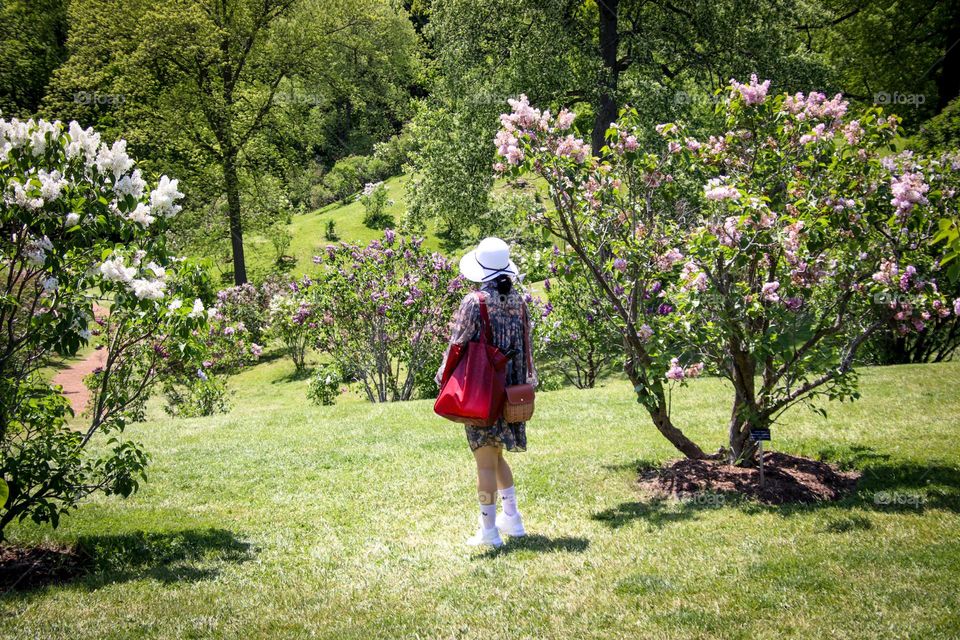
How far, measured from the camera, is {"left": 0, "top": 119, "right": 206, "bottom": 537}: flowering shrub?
4531mm

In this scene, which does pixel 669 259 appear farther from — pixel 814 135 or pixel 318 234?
pixel 318 234

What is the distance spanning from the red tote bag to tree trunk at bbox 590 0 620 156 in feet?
42.8

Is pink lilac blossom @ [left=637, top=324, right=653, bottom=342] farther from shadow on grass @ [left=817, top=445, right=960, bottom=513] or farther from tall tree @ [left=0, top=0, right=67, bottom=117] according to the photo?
tall tree @ [left=0, top=0, right=67, bottom=117]

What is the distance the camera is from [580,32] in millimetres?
17672

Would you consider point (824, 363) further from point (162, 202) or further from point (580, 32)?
point (580, 32)

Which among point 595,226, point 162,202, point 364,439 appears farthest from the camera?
point 364,439

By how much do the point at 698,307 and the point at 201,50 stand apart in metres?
23.3

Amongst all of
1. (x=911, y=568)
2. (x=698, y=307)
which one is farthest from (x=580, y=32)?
(x=911, y=568)

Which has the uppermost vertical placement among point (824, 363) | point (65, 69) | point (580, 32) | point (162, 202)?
point (65, 69)

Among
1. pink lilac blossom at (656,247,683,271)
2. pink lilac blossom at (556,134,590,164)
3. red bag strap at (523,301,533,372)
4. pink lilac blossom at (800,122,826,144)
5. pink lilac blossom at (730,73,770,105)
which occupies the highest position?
pink lilac blossom at (730,73,770,105)

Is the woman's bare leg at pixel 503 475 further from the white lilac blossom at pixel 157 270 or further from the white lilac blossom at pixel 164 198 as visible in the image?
the white lilac blossom at pixel 164 198

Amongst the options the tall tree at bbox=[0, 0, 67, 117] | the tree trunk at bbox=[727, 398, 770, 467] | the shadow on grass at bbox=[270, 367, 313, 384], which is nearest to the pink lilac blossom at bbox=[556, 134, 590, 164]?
the tree trunk at bbox=[727, 398, 770, 467]

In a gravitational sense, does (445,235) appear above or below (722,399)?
above

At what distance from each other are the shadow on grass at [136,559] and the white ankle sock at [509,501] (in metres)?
1.87
